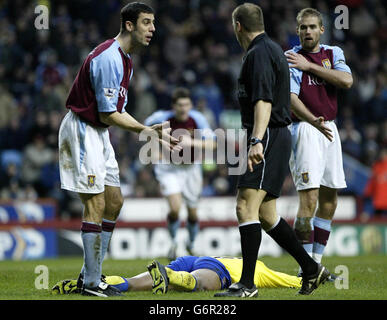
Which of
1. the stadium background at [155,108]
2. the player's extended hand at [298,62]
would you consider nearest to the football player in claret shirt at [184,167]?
the stadium background at [155,108]

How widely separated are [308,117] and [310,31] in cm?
107

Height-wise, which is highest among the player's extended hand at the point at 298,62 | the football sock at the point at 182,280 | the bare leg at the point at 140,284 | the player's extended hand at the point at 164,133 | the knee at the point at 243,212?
the player's extended hand at the point at 298,62

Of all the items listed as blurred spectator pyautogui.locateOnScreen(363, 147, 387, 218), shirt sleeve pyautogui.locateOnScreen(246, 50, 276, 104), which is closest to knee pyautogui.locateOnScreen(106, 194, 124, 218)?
shirt sleeve pyautogui.locateOnScreen(246, 50, 276, 104)

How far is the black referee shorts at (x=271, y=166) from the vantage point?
259 inches

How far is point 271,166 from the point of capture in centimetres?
666

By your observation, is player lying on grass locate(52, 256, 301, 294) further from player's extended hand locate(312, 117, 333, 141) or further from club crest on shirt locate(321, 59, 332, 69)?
club crest on shirt locate(321, 59, 332, 69)

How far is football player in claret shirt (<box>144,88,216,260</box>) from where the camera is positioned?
12.2 metres

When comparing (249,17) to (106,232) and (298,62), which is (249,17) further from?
(106,232)

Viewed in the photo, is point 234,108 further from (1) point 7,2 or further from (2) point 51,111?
(1) point 7,2

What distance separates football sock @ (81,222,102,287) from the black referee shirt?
1.67m

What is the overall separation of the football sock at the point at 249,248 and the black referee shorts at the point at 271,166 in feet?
1.12

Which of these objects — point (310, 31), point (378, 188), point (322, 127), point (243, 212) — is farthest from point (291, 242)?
point (378, 188)

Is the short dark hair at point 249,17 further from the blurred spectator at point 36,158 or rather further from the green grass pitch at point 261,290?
the blurred spectator at point 36,158

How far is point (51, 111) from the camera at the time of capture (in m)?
16.9
